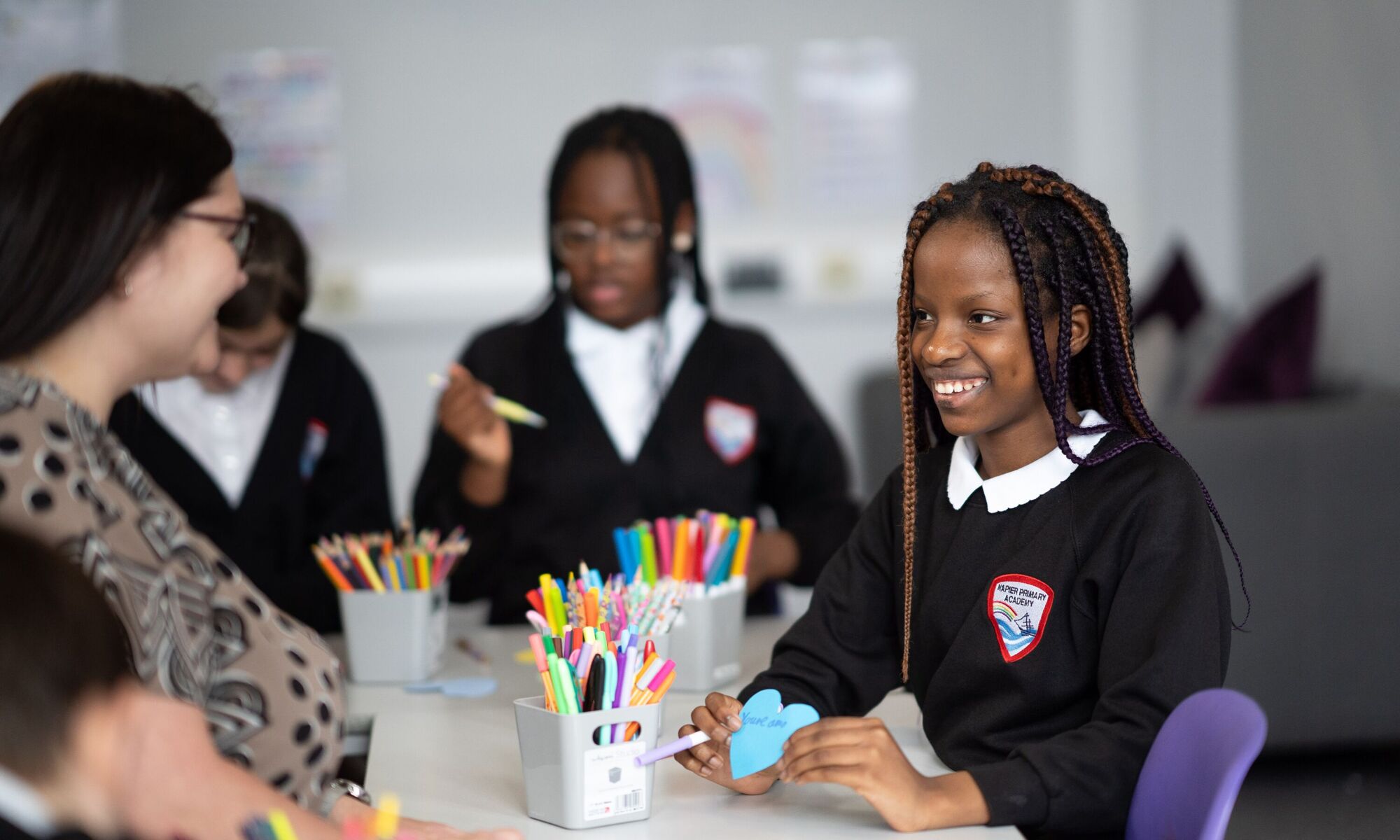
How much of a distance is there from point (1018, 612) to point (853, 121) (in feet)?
9.36

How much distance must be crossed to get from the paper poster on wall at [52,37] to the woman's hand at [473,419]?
239 cm

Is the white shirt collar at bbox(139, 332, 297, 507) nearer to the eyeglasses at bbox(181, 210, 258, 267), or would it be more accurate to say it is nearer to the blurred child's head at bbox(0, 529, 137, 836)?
the eyeglasses at bbox(181, 210, 258, 267)

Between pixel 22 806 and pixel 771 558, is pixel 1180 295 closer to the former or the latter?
pixel 771 558

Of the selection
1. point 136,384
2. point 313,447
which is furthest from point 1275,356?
point 136,384

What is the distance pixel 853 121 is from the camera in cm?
396

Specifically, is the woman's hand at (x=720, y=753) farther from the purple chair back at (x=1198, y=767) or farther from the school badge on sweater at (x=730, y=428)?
the school badge on sweater at (x=730, y=428)

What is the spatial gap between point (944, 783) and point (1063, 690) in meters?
0.20

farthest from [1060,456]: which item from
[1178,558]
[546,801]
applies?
[546,801]

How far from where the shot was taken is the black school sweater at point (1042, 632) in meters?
1.17

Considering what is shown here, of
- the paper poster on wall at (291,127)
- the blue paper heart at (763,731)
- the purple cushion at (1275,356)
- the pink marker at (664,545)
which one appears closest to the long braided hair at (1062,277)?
the blue paper heart at (763,731)

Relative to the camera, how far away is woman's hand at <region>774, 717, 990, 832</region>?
112cm

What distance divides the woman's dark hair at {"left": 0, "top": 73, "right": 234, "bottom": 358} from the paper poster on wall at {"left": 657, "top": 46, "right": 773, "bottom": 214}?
2833mm

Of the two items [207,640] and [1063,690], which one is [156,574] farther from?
[1063,690]

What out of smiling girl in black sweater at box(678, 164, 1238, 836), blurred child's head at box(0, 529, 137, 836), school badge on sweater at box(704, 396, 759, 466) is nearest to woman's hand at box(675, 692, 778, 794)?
smiling girl in black sweater at box(678, 164, 1238, 836)
